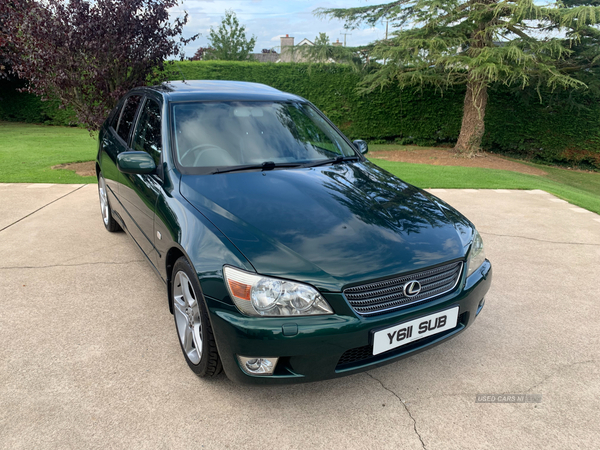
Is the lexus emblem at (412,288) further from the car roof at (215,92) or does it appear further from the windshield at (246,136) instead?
the car roof at (215,92)

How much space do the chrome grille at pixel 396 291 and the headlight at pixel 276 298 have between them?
0.17m

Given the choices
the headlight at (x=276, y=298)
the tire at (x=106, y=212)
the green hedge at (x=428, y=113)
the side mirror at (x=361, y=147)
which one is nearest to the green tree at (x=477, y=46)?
the green hedge at (x=428, y=113)

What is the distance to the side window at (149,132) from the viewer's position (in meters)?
3.29

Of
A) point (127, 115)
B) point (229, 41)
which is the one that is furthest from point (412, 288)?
point (229, 41)

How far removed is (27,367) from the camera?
269 cm

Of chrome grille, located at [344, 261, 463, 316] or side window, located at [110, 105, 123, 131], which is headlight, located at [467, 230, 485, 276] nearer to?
chrome grille, located at [344, 261, 463, 316]

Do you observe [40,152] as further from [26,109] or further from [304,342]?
[304,342]

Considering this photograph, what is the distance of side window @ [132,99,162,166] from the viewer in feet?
10.8

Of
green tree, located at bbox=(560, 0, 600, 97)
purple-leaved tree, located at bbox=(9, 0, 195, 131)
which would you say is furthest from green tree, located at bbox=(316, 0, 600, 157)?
purple-leaved tree, located at bbox=(9, 0, 195, 131)

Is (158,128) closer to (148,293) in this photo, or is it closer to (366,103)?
(148,293)

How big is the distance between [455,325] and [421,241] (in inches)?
19.7

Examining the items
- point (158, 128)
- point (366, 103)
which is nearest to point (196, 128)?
point (158, 128)

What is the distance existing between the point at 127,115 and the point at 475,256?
338 cm

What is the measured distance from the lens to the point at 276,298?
6.89 ft
